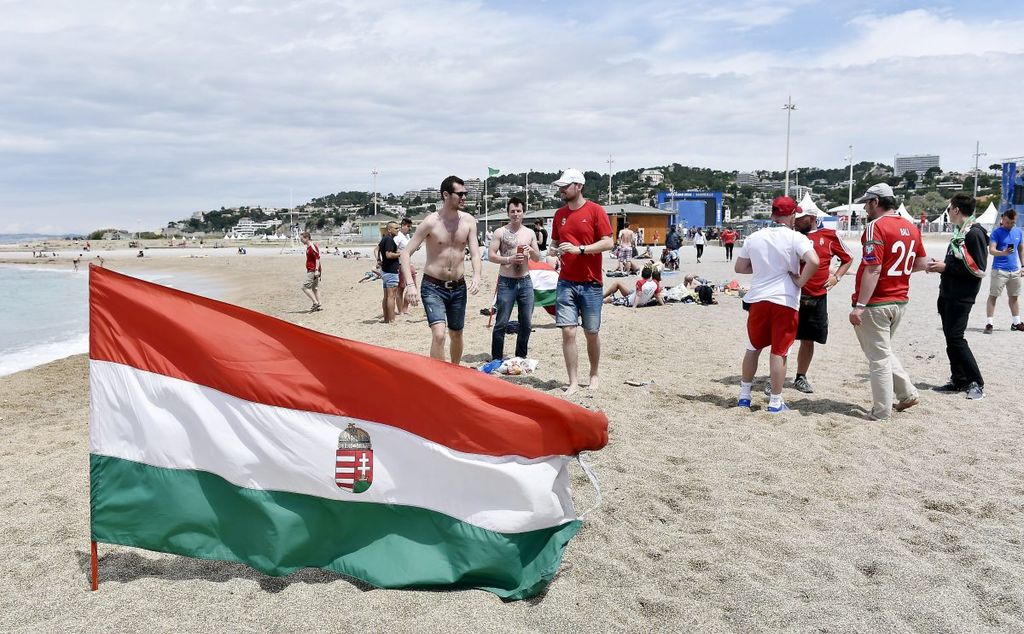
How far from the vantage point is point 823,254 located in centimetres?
711

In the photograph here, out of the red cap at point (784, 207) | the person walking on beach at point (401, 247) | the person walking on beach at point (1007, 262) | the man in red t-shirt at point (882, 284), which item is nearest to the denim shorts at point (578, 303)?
the red cap at point (784, 207)

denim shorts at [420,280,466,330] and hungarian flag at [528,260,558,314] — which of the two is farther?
hungarian flag at [528,260,558,314]

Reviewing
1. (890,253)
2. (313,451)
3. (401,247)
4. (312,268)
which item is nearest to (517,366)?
(890,253)

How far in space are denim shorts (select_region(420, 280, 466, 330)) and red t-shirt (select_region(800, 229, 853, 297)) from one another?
3.42 m

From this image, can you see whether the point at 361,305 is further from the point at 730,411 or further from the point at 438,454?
the point at 438,454

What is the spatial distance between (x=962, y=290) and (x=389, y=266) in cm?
894

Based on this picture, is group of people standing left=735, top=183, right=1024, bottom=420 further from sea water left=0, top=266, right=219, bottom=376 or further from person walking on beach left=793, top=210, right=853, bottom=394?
sea water left=0, top=266, right=219, bottom=376

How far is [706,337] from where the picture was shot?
10852 millimetres

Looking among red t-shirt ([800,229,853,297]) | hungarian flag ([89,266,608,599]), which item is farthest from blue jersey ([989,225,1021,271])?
hungarian flag ([89,266,608,599])

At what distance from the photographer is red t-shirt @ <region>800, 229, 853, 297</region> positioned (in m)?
6.94

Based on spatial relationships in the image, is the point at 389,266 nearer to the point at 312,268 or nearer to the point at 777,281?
the point at 312,268

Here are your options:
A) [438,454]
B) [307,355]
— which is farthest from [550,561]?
[307,355]

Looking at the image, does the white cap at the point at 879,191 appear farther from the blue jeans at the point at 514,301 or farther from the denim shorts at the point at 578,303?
the blue jeans at the point at 514,301

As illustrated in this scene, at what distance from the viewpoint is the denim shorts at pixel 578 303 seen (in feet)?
22.1
